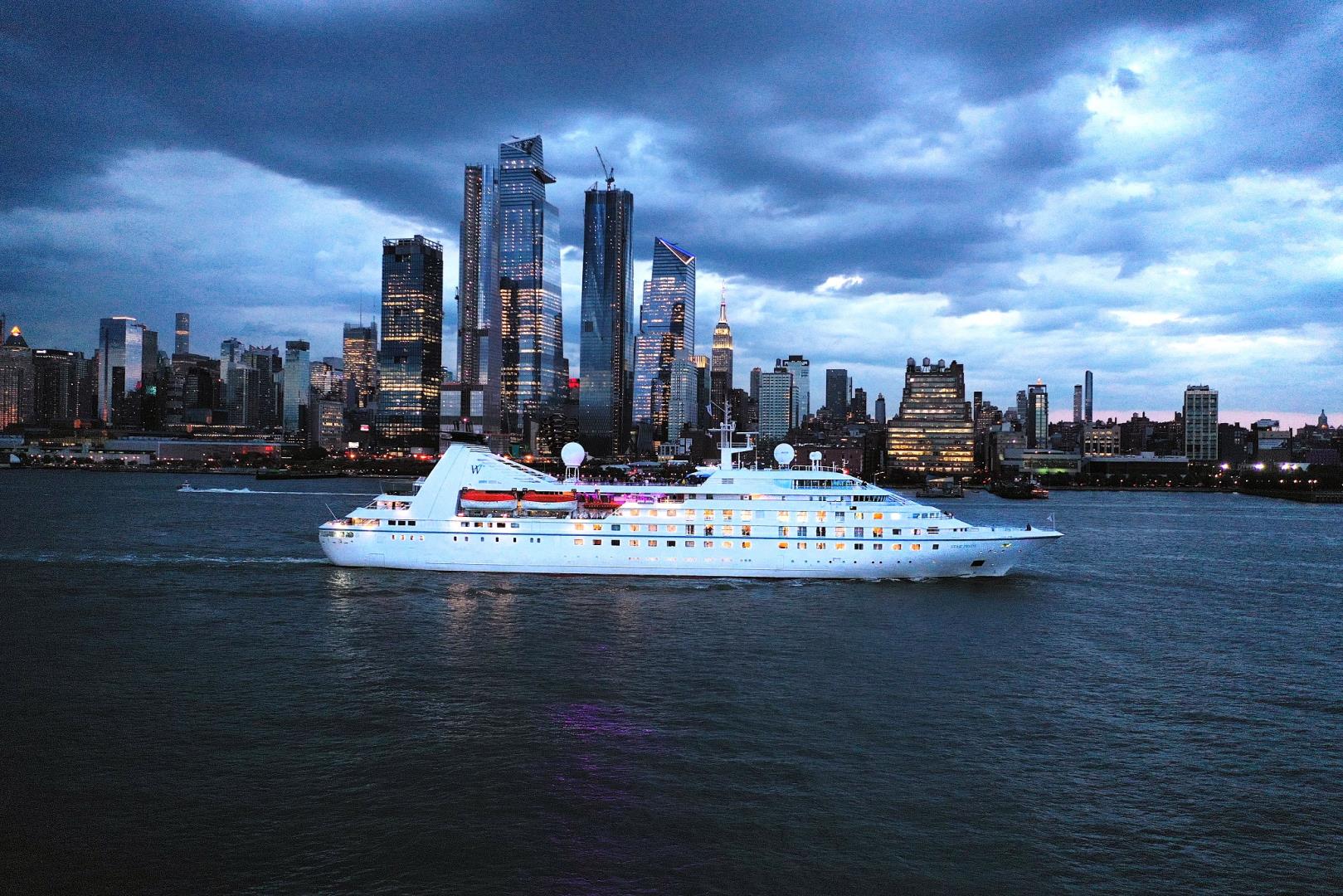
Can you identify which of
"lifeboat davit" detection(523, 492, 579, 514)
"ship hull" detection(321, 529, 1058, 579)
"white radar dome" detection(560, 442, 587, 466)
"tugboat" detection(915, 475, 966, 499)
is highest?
"white radar dome" detection(560, 442, 587, 466)

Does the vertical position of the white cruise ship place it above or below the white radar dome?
below

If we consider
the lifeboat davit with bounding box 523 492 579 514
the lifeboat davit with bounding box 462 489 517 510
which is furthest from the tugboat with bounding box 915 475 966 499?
the lifeboat davit with bounding box 462 489 517 510

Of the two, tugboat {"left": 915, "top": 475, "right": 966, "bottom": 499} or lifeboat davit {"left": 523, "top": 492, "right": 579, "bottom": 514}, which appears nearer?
lifeboat davit {"left": 523, "top": 492, "right": 579, "bottom": 514}

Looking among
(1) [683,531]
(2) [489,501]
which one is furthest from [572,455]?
(1) [683,531]

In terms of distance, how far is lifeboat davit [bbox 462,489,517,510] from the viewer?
1934 inches

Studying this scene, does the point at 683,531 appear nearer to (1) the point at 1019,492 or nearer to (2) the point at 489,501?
(2) the point at 489,501

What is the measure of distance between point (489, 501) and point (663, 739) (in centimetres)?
2889

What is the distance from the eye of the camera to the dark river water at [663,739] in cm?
1650

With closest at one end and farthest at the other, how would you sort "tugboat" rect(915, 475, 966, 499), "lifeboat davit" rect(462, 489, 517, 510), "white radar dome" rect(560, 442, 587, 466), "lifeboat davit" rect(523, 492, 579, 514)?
"lifeboat davit" rect(462, 489, 517, 510), "lifeboat davit" rect(523, 492, 579, 514), "white radar dome" rect(560, 442, 587, 466), "tugboat" rect(915, 475, 966, 499)

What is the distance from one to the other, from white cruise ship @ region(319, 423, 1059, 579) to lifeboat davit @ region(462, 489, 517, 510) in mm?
62

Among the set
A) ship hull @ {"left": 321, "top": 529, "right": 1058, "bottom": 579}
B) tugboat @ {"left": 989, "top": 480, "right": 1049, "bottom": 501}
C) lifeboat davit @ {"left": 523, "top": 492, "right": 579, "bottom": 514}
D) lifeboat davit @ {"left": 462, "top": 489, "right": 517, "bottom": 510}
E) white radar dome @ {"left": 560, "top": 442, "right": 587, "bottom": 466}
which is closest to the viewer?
ship hull @ {"left": 321, "top": 529, "right": 1058, "bottom": 579}

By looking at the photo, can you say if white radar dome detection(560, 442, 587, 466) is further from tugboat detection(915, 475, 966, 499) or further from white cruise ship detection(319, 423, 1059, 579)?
tugboat detection(915, 475, 966, 499)

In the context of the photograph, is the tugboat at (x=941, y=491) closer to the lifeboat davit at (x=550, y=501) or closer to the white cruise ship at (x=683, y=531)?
the white cruise ship at (x=683, y=531)

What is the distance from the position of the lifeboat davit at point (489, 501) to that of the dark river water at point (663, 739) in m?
5.74
